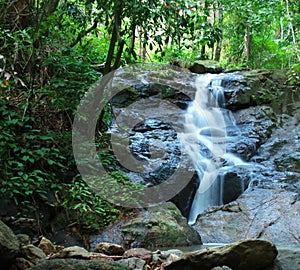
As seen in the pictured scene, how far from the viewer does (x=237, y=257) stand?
103 inches

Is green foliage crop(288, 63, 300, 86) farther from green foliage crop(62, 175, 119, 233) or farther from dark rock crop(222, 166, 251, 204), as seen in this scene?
green foliage crop(62, 175, 119, 233)

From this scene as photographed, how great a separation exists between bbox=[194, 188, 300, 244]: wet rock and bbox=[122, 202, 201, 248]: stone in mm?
504

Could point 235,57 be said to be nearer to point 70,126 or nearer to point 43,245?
point 70,126

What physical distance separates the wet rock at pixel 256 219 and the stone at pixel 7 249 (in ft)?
11.4

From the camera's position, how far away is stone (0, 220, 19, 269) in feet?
8.36

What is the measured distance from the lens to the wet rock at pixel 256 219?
5.45 meters

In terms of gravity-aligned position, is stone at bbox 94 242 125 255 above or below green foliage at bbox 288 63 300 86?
below

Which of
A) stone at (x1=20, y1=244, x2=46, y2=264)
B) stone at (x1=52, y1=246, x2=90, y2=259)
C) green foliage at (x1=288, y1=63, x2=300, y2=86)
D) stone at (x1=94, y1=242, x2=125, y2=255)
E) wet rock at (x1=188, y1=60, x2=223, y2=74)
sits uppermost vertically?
wet rock at (x1=188, y1=60, x2=223, y2=74)

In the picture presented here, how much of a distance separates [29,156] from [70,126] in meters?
1.29

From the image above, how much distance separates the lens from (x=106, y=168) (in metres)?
6.24

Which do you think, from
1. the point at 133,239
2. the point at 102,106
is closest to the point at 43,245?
the point at 133,239

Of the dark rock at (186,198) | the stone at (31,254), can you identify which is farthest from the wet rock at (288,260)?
the dark rock at (186,198)

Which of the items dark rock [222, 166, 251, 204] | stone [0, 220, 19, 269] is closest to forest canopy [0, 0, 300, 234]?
stone [0, 220, 19, 269]

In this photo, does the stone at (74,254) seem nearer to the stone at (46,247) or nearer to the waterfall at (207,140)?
the stone at (46,247)
